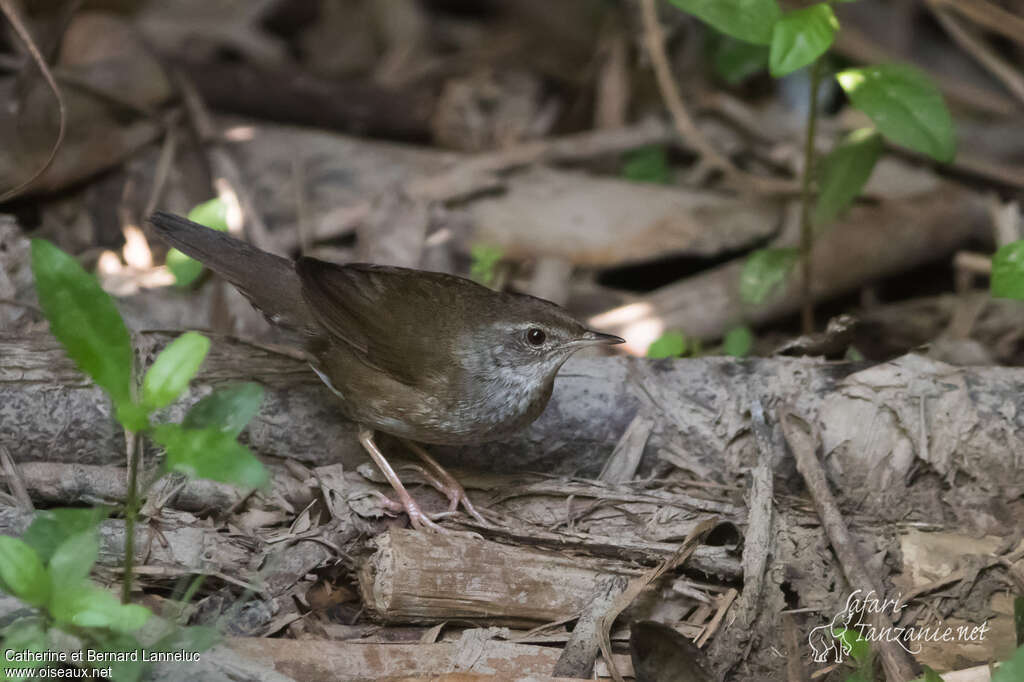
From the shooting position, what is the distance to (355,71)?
7316 mm

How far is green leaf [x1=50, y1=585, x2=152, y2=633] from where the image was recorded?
2.44 metres

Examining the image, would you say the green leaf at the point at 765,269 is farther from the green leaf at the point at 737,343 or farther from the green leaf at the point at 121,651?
the green leaf at the point at 121,651

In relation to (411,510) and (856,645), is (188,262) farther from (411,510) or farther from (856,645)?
(856,645)

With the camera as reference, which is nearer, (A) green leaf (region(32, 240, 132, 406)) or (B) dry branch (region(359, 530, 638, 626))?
(A) green leaf (region(32, 240, 132, 406))

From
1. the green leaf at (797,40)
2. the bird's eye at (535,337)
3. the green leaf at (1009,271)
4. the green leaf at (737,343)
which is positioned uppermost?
the green leaf at (797,40)

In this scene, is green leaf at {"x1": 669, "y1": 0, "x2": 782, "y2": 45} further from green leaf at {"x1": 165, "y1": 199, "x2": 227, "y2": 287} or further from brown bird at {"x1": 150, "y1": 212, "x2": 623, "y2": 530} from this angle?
green leaf at {"x1": 165, "y1": 199, "x2": 227, "y2": 287}

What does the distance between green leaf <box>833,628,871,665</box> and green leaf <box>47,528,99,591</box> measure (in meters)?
2.28

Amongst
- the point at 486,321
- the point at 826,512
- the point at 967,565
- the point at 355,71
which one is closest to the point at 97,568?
the point at 486,321

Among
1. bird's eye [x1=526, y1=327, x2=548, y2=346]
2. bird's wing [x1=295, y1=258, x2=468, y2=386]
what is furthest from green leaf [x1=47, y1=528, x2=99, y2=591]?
bird's eye [x1=526, y1=327, x2=548, y2=346]

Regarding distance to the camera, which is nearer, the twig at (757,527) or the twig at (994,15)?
the twig at (757,527)

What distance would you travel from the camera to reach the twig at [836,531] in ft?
10.2

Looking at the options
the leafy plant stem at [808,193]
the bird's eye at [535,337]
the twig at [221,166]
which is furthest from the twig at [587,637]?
the twig at [221,166]

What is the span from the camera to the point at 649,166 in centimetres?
621

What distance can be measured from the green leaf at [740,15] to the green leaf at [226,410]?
222 centimetres
